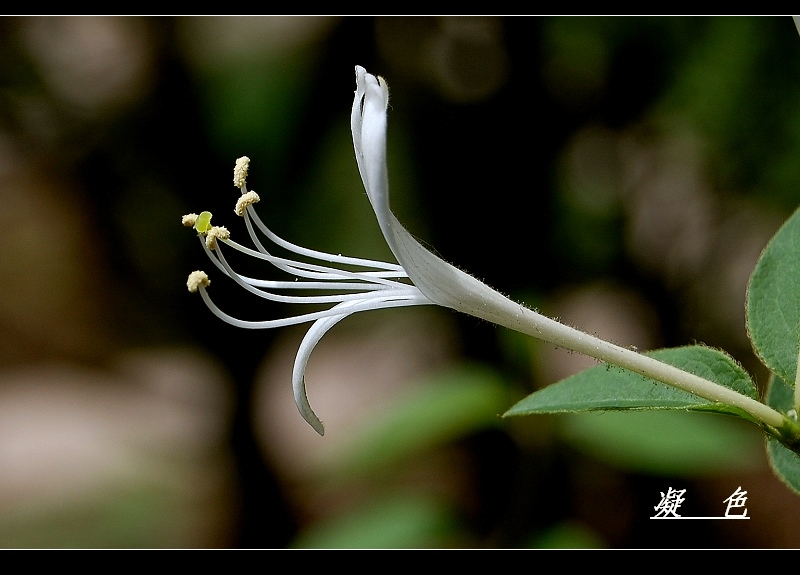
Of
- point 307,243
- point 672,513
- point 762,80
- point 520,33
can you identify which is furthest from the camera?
point 307,243

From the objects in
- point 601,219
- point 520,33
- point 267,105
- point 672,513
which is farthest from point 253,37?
point 672,513

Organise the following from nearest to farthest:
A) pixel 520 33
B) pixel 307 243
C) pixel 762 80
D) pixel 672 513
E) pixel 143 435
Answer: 1. pixel 672 513
2. pixel 762 80
3. pixel 520 33
4. pixel 307 243
5. pixel 143 435

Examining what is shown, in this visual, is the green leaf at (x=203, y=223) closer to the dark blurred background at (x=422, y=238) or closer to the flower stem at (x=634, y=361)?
the flower stem at (x=634, y=361)

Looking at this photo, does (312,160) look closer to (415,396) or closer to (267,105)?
(267,105)

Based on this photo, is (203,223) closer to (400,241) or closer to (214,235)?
(214,235)

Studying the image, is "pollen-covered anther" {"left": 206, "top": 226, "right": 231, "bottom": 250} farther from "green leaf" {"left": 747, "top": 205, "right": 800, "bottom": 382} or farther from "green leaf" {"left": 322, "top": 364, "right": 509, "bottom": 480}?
"green leaf" {"left": 322, "top": 364, "right": 509, "bottom": 480}

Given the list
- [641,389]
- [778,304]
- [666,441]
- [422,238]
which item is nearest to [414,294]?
[641,389]
